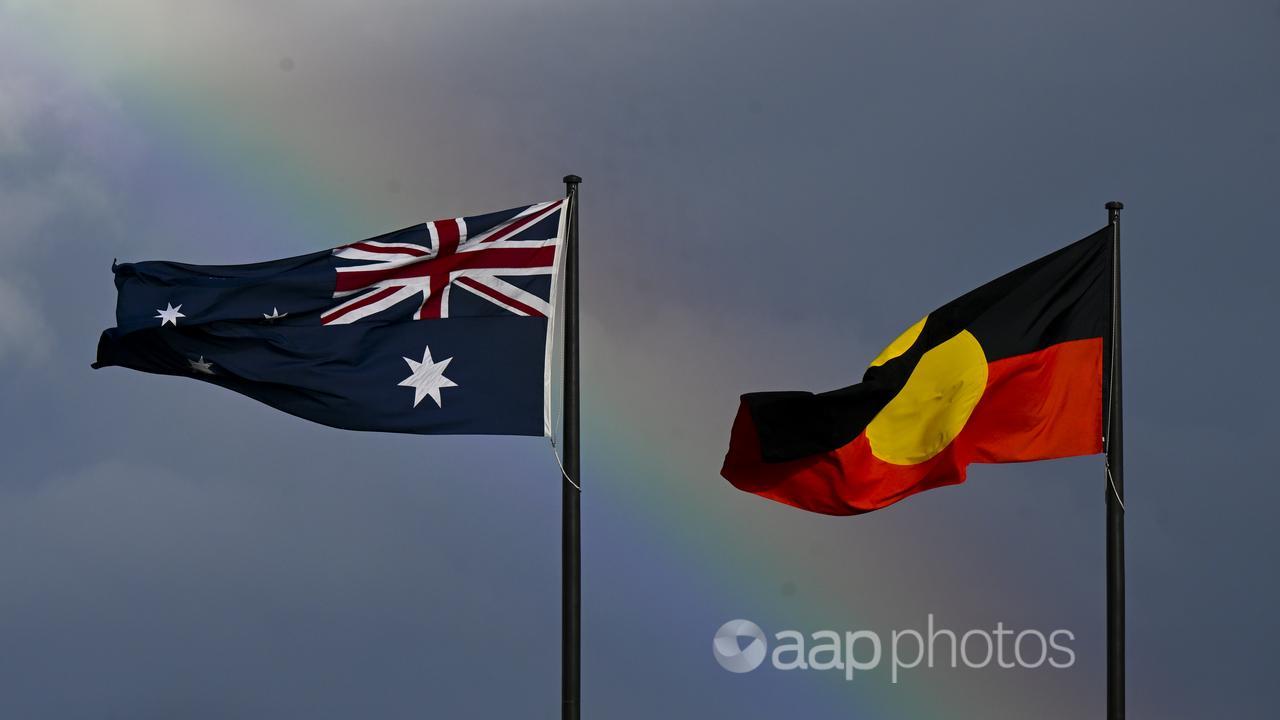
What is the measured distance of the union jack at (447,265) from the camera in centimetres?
1356

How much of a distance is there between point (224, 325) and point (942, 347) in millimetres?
7146

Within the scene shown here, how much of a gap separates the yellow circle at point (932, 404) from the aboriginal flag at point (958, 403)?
0.04 feet

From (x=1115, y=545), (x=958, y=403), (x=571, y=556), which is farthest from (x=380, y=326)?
(x=1115, y=545)

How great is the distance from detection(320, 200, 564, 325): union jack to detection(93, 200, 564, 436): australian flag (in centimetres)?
1

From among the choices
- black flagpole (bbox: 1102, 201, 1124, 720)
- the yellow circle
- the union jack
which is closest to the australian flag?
the union jack

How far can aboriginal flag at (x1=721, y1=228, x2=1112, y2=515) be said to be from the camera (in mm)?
14102

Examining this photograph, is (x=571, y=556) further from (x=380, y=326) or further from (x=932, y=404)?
(x=932, y=404)

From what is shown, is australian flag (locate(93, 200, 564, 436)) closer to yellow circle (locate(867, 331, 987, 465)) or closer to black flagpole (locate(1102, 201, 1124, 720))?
yellow circle (locate(867, 331, 987, 465))

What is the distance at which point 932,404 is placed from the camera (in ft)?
47.0

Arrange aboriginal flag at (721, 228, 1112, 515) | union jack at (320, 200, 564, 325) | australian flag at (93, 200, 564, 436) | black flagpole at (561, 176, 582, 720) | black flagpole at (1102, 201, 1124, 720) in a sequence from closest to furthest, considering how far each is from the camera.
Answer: black flagpole at (561, 176, 582, 720) → australian flag at (93, 200, 564, 436) → union jack at (320, 200, 564, 325) → black flagpole at (1102, 201, 1124, 720) → aboriginal flag at (721, 228, 1112, 515)

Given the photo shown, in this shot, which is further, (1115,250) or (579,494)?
(1115,250)

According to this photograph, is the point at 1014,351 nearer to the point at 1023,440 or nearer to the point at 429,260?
the point at 1023,440

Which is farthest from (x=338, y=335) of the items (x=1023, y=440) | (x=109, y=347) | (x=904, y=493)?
(x=1023, y=440)

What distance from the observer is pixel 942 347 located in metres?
14.4
